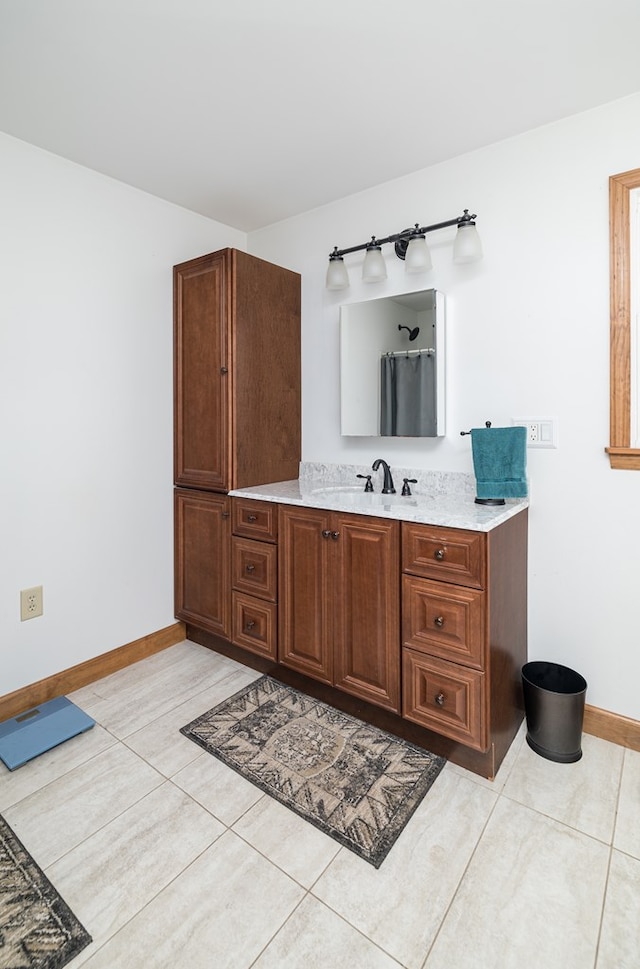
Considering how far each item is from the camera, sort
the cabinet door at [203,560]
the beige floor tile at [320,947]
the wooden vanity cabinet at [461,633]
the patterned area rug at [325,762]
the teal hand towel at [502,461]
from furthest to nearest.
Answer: the cabinet door at [203,560] → the teal hand towel at [502,461] → the wooden vanity cabinet at [461,633] → the patterned area rug at [325,762] → the beige floor tile at [320,947]

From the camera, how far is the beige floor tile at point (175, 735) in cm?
173

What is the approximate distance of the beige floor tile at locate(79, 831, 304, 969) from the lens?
109 centimetres

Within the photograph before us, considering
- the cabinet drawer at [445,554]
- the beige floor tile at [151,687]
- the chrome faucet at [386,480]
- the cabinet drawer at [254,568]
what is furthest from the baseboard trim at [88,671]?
the cabinet drawer at [445,554]

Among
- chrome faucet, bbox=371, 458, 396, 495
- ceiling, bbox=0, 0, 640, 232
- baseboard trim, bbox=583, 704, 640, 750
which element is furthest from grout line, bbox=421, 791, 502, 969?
ceiling, bbox=0, 0, 640, 232

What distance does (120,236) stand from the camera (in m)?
2.30

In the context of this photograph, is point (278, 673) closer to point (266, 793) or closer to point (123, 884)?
point (266, 793)

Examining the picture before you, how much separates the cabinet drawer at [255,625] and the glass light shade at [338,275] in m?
1.55

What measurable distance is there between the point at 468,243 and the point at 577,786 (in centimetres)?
199

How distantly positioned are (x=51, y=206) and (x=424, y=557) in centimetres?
207

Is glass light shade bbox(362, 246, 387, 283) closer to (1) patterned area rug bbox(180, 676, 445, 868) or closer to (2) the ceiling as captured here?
(2) the ceiling

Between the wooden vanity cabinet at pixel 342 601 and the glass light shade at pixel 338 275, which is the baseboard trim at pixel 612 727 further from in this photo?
the glass light shade at pixel 338 275

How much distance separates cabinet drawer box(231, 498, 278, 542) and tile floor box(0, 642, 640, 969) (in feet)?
2.80

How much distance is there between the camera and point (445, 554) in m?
1.63

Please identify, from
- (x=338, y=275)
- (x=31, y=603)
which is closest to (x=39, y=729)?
(x=31, y=603)
